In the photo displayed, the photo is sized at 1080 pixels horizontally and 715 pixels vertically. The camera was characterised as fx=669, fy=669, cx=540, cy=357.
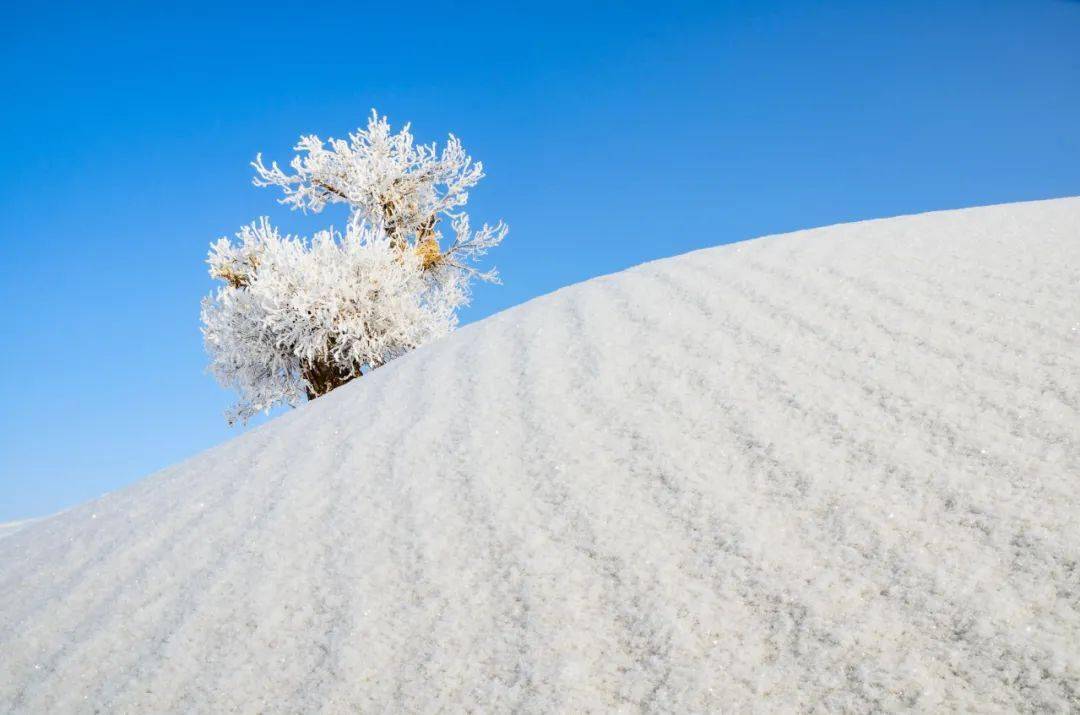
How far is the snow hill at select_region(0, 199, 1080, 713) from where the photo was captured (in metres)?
1.15

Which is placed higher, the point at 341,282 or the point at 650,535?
the point at 341,282

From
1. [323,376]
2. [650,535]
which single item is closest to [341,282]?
[323,376]

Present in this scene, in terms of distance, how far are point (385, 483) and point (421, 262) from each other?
8767 mm

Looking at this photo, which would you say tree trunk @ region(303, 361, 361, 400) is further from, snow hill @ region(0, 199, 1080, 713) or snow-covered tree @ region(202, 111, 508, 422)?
snow hill @ region(0, 199, 1080, 713)

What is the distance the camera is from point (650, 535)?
1478 mm

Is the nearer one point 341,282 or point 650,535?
point 650,535

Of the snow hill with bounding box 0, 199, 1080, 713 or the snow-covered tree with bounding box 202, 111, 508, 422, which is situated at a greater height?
the snow-covered tree with bounding box 202, 111, 508, 422

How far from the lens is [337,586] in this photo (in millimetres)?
1586

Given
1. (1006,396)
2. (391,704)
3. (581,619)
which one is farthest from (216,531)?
(1006,396)

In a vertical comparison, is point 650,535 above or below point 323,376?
below

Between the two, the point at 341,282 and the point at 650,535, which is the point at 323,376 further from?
the point at 650,535

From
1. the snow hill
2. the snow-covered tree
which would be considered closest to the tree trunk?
the snow-covered tree

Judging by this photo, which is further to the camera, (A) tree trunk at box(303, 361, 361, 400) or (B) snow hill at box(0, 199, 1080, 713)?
(A) tree trunk at box(303, 361, 361, 400)

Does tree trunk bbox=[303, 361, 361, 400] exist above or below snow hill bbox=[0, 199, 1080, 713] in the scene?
above
